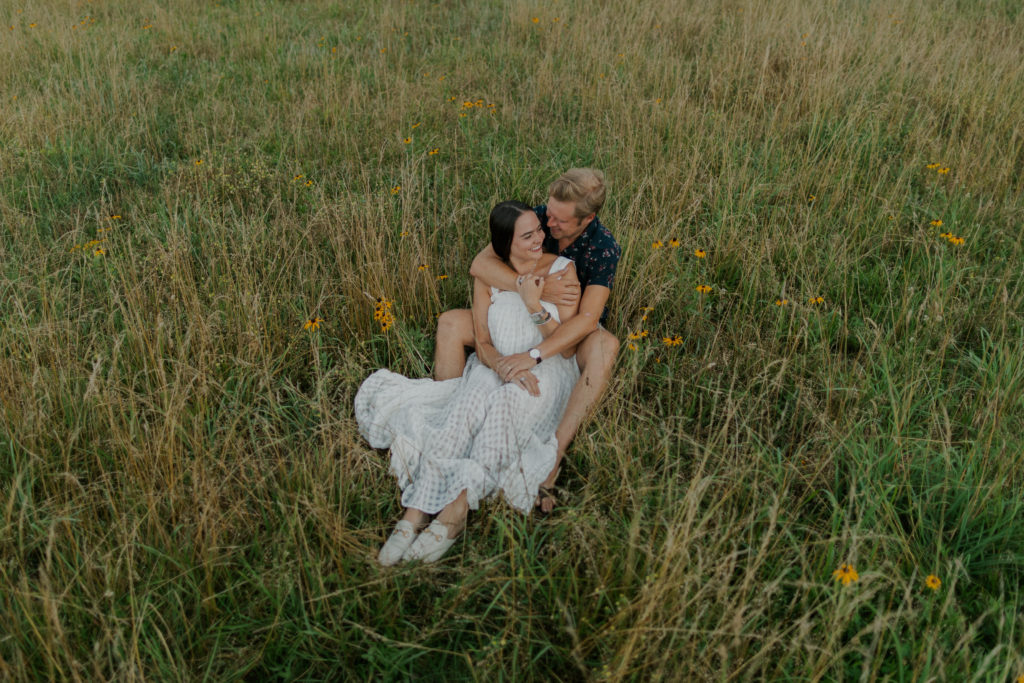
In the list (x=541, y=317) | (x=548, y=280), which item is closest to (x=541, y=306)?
(x=541, y=317)

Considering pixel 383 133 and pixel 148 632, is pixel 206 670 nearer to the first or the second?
pixel 148 632

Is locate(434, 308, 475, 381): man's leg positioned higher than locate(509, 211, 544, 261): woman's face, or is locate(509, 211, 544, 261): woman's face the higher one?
locate(509, 211, 544, 261): woman's face

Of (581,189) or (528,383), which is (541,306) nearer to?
(528,383)

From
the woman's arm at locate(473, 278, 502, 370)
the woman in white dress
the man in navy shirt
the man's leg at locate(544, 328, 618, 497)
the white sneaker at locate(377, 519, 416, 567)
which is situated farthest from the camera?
the woman's arm at locate(473, 278, 502, 370)

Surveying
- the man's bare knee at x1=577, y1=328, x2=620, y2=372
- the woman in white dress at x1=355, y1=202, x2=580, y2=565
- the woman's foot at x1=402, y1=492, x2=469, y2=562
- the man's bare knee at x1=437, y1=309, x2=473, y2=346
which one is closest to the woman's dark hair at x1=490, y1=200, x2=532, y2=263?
the woman in white dress at x1=355, y1=202, x2=580, y2=565

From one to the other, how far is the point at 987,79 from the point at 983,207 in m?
1.81

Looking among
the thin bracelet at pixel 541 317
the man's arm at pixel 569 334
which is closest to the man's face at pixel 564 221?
the man's arm at pixel 569 334

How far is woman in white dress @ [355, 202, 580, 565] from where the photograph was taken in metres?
2.58

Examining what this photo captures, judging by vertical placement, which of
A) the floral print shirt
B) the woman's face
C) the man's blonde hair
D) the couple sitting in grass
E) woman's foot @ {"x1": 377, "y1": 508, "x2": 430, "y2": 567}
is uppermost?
the man's blonde hair

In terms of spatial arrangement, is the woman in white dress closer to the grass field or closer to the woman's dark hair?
the woman's dark hair

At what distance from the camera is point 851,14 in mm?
6234

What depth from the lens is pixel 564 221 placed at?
10.3 feet

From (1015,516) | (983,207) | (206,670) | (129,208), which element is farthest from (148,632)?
(983,207)

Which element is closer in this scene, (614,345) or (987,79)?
(614,345)
